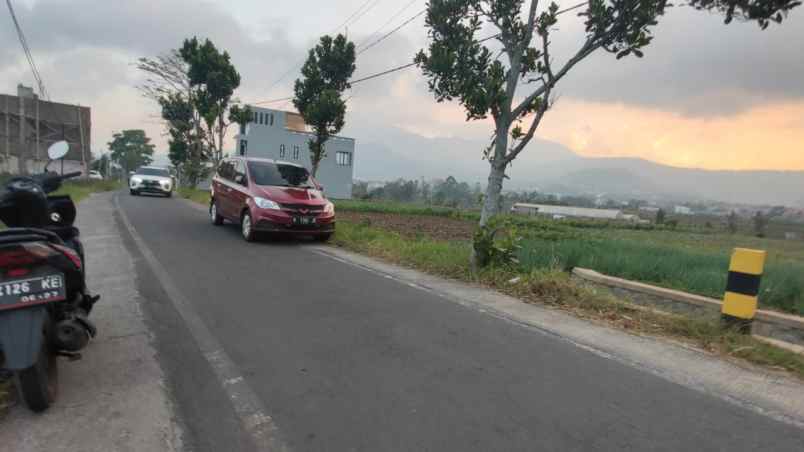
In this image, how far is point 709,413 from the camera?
9.68ft

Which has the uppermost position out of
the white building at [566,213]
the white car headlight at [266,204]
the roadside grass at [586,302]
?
the white car headlight at [266,204]

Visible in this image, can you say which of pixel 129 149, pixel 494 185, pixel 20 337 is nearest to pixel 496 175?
pixel 494 185

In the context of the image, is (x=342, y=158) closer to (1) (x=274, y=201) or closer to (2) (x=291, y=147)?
(2) (x=291, y=147)

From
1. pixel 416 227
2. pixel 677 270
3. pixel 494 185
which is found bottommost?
pixel 416 227

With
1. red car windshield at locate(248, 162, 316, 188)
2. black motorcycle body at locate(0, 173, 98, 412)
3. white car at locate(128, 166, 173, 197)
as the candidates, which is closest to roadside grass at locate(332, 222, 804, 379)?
red car windshield at locate(248, 162, 316, 188)

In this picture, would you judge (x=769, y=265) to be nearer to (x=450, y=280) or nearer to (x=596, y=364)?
(x=450, y=280)

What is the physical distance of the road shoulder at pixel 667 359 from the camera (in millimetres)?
3184

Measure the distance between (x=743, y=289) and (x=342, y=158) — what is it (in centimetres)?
5115

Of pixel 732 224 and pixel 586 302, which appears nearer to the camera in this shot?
pixel 586 302

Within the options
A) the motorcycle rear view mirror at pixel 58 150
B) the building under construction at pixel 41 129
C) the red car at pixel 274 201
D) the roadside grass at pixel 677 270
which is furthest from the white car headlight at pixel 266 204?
the building under construction at pixel 41 129

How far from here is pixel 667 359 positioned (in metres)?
3.88

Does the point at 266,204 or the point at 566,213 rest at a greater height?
the point at 266,204

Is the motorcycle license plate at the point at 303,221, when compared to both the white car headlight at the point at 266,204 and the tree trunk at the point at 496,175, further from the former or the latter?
the tree trunk at the point at 496,175

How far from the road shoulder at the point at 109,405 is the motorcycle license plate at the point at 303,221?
4730mm
